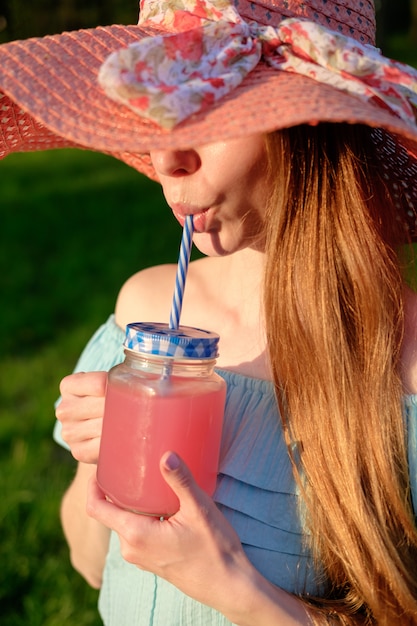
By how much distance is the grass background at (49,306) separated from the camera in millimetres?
2783

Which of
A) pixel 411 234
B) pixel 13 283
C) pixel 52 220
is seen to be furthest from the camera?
pixel 52 220

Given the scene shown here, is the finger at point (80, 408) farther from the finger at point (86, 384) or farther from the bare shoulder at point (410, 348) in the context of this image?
the bare shoulder at point (410, 348)

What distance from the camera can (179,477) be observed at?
124cm

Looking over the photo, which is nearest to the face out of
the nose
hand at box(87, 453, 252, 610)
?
the nose

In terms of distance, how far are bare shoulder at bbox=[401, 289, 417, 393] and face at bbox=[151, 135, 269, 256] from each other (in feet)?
1.23

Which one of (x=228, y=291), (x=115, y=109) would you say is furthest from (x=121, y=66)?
(x=228, y=291)

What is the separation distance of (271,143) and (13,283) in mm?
3657

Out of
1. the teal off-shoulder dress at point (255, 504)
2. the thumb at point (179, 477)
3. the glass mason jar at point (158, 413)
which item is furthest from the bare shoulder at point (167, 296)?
the thumb at point (179, 477)

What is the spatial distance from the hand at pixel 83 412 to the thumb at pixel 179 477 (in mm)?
261

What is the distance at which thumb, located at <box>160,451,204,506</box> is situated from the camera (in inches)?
48.4

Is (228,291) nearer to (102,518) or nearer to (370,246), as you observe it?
(370,246)

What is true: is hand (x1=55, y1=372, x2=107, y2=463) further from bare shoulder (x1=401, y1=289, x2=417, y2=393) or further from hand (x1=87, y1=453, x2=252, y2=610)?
bare shoulder (x1=401, y1=289, x2=417, y2=393)

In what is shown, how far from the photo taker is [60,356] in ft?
13.4

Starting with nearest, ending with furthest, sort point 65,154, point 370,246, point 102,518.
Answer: point 102,518 < point 370,246 < point 65,154
